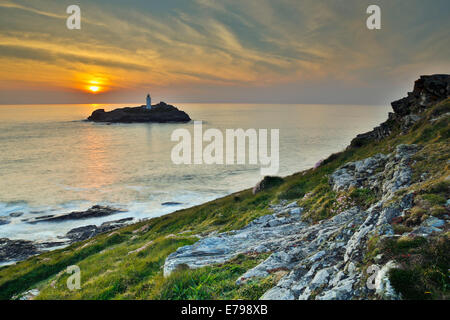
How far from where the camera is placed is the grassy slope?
791 centimetres

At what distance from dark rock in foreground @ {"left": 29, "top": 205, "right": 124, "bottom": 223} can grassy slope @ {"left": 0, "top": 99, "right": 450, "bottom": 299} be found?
818 inches

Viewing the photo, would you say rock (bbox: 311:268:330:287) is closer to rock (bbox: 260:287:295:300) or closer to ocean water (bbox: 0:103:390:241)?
rock (bbox: 260:287:295:300)

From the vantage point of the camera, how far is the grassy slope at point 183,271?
7.91m

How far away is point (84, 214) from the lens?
44.7m

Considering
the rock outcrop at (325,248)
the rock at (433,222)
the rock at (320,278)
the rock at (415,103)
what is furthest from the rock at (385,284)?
the rock at (415,103)

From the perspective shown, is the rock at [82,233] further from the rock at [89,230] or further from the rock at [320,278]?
the rock at [320,278]

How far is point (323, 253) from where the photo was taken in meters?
8.05

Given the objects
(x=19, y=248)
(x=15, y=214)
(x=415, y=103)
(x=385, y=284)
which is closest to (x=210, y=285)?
(x=385, y=284)

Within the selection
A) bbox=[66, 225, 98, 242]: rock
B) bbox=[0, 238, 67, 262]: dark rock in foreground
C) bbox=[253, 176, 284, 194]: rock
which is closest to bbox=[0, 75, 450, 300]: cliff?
bbox=[253, 176, 284, 194]: rock

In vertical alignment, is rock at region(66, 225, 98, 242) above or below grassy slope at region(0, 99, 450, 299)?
below

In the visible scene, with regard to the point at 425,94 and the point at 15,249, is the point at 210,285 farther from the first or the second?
the point at 15,249

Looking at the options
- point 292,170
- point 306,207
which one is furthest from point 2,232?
point 292,170

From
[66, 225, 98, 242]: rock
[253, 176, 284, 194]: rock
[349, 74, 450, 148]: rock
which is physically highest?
[349, 74, 450, 148]: rock
